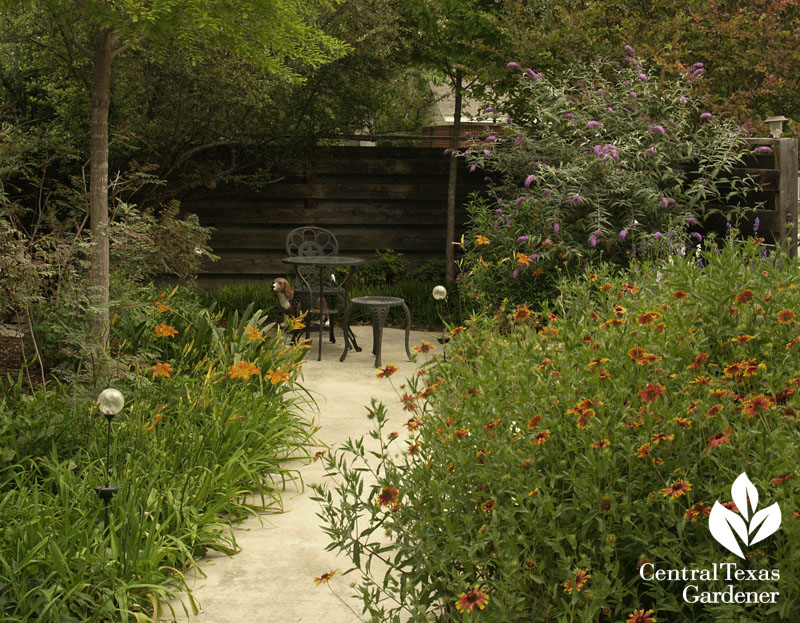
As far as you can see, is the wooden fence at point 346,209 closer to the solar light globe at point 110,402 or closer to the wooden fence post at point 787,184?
the wooden fence post at point 787,184

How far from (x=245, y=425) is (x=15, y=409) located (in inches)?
44.9

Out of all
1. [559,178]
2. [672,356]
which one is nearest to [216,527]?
[672,356]

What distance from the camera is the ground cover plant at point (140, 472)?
10.1 ft

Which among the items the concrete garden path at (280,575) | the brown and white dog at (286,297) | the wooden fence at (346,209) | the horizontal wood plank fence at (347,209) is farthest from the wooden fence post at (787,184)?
the wooden fence at (346,209)

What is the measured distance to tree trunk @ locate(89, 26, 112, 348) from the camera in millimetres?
4863

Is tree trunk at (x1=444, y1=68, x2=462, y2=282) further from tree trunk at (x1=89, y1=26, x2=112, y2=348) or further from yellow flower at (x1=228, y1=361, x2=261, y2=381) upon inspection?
yellow flower at (x1=228, y1=361, x2=261, y2=381)

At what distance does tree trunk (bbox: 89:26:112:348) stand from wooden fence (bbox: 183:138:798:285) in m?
5.19

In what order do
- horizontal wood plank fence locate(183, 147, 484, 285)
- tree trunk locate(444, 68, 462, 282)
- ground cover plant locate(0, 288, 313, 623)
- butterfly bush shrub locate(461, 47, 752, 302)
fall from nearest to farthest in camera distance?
1. ground cover plant locate(0, 288, 313, 623)
2. butterfly bush shrub locate(461, 47, 752, 302)
3. tree trunk locate(444, 68, 462, 282)
4. horizontal wood plank fence locate(183, 147, 484, 285)

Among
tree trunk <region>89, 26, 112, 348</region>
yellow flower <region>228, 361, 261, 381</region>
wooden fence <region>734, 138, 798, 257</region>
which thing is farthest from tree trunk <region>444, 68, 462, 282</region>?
yellow flower <region>228, 361, 261, 381</region>

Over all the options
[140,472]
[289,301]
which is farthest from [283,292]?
[140,472]

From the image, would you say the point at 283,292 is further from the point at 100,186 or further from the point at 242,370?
the point at 242,370

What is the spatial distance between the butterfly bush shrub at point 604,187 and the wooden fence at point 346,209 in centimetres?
314

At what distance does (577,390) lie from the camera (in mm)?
2766

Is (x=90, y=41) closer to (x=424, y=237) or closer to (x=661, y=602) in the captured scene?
(x=424, y=237)
